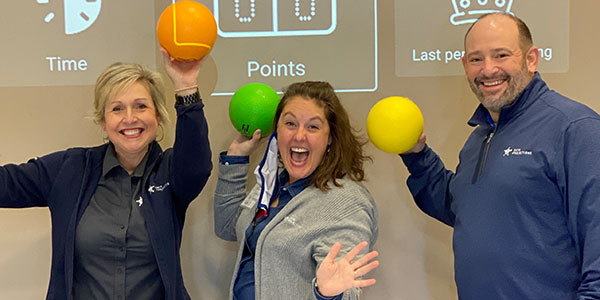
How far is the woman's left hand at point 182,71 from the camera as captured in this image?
1.84m

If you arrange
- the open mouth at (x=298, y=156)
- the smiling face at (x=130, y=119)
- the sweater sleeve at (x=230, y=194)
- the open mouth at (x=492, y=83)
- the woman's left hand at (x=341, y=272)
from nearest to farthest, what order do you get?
1. the woman's left hand at (x=341, y=272)
2. the open mouth at (x=492, y=83)
3. the smiling face at (x=130, y=119)
4. the open mouth at (x=298, y=156)
5. the sweater sleeve at (x=230, y=194)

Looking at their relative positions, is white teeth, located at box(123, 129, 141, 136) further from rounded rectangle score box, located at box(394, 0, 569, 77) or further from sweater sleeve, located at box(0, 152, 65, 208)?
rounded rectangle score box, located at box(394, 0, 569, 77)

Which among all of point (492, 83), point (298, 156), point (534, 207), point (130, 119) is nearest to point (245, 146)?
point (298, 156)

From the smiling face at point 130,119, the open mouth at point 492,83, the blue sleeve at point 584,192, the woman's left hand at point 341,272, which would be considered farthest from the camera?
the smiling face at point 130,119

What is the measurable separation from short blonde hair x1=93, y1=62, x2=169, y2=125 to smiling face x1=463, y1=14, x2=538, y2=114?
3.72 feet

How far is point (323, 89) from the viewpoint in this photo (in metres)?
2.06

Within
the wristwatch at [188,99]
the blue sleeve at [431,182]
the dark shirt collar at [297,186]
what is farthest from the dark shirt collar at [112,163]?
the blue sleeve at [431,182]

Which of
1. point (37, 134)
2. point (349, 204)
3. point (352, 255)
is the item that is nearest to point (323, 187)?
point (349, 204)

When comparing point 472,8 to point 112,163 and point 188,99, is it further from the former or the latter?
point 112,163

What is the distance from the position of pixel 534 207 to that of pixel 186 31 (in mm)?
1250

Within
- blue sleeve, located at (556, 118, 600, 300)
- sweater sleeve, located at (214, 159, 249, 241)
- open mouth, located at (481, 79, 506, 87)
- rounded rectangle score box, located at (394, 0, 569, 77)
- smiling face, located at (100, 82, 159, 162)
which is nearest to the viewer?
blue sleeve, located at (556, 118, 600, 300)

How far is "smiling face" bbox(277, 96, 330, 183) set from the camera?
1.99 m


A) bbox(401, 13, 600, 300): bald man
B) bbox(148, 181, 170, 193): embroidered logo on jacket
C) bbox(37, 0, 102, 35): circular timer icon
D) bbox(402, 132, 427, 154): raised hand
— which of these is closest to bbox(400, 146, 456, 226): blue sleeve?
bbox(402, 132, 427, 154): raised hand

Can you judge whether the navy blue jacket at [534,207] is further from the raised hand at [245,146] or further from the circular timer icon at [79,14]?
the circular timer icon at [79,14]
